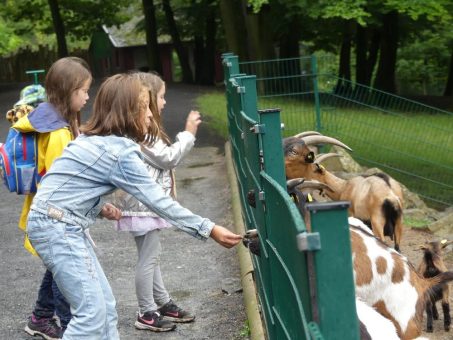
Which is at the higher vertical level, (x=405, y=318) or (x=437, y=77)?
(x=405, y=318)

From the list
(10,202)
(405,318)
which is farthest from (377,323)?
(10,202)

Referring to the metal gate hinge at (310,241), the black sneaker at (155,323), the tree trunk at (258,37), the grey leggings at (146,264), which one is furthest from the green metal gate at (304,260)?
the tree trunk at (258,37)

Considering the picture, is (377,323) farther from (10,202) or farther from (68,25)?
(68,25)

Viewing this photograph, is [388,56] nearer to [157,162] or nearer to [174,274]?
[174,274]

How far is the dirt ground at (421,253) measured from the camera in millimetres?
7246

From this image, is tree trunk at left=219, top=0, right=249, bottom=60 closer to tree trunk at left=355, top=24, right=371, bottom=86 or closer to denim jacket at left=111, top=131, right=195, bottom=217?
tree trunk at left=355, top=24, right=371, bottom=86

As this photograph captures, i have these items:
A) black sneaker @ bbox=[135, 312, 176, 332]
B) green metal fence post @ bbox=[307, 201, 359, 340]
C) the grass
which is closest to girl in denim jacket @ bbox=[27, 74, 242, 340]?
black sneaker @ bbox=[135, 312, 176, 332]

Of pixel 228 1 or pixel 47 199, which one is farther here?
pixel 228 1

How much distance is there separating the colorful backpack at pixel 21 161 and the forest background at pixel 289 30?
417 inches

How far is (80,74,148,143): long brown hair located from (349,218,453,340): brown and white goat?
180 cm

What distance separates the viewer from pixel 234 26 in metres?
24.1

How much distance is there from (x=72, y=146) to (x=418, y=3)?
1205cm

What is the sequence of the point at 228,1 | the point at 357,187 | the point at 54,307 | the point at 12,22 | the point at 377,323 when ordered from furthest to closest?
the point at 12,22 < the point at 228,1 < the point at 357,187 < the point at 54,307 < the point at 377,323

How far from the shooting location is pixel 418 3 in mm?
15570
